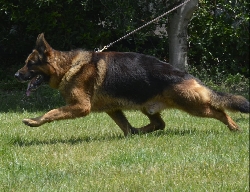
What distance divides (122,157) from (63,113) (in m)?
1.72

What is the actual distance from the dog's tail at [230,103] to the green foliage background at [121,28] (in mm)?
4558

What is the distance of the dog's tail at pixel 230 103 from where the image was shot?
26.9 ft

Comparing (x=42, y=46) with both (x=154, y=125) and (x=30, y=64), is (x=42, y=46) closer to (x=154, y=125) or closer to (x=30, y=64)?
(x=30, y=64)

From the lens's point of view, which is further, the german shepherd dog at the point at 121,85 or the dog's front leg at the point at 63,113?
the german shepherd dog at the point at 121,85

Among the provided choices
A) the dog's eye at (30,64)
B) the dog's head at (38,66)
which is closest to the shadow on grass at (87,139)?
the dog's head at (38,66)

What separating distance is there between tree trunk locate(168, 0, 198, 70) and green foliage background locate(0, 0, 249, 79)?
263mm

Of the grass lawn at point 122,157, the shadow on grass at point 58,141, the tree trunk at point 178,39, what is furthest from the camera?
the tree trunk at point 178,39

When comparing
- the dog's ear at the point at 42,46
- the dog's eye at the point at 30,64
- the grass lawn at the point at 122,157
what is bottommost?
the grass lawn at the point at 122,157

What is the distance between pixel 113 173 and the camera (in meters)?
6.02

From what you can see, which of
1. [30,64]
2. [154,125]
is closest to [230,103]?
[154,125]

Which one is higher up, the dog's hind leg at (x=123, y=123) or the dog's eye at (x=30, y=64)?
the dog's eye at (x=30, y=64)

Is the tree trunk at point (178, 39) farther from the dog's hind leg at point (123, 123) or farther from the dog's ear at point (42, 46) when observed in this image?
the dog's ear at point (42, 46)

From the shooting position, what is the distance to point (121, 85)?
8211mm

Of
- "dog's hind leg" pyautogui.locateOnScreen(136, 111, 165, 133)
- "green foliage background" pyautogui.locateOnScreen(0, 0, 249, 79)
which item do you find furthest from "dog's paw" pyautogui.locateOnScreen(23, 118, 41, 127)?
"green foliage background" pyautogui.locateOnScreen(0, 0, 249, 79)
